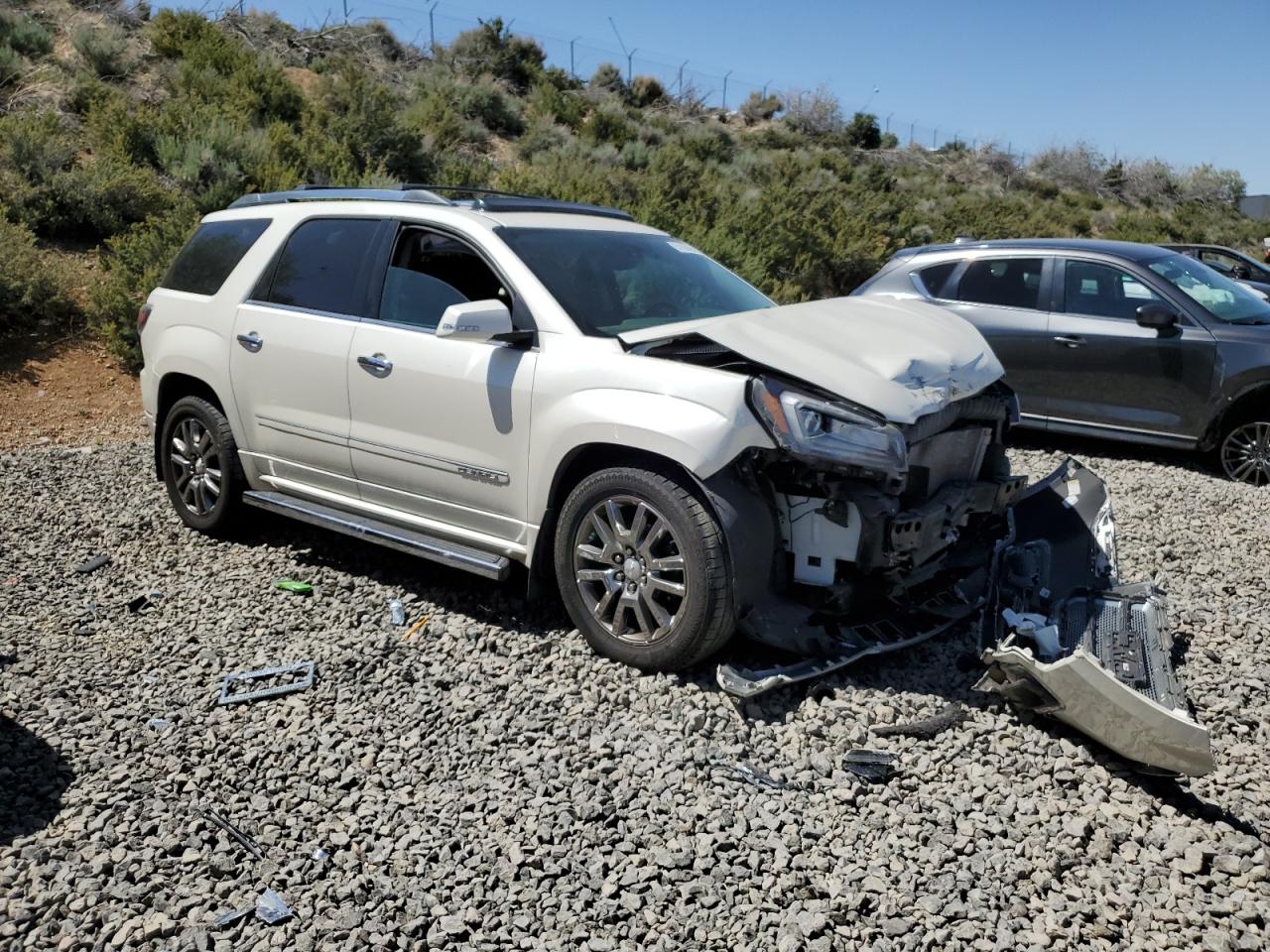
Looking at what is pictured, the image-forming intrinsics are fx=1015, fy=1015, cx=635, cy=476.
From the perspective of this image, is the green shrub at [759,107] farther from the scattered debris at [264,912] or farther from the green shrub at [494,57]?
the scattered debris at [264,912]

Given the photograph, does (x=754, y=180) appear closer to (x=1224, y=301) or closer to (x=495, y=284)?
(x=1224, y=301)

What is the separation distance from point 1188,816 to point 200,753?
11.6 ft

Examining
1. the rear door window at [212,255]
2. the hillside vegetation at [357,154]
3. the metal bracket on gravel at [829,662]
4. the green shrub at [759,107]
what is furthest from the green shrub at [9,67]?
the green shrub at [759,107]

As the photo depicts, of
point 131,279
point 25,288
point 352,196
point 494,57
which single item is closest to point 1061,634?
point 352,196

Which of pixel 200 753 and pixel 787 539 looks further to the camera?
pixel 787 539

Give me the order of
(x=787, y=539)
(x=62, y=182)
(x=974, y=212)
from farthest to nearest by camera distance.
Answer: (x=974, y=212)
(x=62, y=182)
(x=787, y=539)

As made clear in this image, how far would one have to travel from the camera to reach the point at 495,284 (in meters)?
4.88

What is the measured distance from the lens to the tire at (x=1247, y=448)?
7668mm

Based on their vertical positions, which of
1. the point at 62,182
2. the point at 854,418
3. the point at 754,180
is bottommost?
the point at 854,418

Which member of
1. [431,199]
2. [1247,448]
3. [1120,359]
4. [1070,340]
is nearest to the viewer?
[431,199]

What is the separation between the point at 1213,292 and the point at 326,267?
6943mm

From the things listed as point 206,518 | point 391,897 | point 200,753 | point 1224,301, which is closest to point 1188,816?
point 391,897

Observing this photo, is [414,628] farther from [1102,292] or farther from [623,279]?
[1102,292]

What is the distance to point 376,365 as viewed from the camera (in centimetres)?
501
